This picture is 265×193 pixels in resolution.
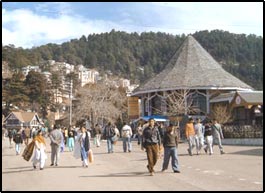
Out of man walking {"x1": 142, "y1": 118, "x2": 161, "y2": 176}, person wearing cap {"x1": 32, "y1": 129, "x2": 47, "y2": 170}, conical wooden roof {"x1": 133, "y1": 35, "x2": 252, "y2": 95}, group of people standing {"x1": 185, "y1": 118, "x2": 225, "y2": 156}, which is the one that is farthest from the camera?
conical wooden roof {"x1": 133, "y1": 35, "x2": 252, "y2": 95}

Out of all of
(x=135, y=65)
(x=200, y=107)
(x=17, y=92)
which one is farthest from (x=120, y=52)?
(x=200, y=107)

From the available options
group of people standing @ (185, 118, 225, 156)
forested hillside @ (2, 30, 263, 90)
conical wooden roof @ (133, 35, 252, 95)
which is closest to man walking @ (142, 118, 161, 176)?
group of people standing @ (185, 118, 225, 156)

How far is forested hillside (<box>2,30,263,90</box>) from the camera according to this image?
135000 millimetres

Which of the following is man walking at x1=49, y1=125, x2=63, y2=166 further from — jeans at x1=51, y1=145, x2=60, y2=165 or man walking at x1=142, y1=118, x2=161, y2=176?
man walking at x1=142, y1=118, x2=161, y2=176

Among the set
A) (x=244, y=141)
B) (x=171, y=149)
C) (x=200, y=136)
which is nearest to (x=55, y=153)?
(x=171, y=149)

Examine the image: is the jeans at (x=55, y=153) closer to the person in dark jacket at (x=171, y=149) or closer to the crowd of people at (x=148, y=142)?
the crowd of people at (x=148, y=142)

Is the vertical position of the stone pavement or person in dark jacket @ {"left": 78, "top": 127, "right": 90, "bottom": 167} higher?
person in dark jacket @ {"left": 78, "top": 127, "right": 90, "bottom": 167}

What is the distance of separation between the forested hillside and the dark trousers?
117175mm

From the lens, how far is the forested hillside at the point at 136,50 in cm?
13500

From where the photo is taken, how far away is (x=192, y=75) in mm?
51281

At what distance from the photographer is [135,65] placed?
162 meters

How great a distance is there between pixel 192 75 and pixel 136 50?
116 metres

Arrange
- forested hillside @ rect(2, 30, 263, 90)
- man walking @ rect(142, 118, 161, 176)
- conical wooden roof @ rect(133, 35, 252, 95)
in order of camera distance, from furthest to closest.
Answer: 1. forested hillside @ rect(2, 30, 263, 90)
2. conical wooden roof @ rect(133, 35, 252, 95)
3. man walking @ rect(142, 118, 161, 176)

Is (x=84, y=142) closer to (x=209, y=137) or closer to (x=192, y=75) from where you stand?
(x=209, y=137)
